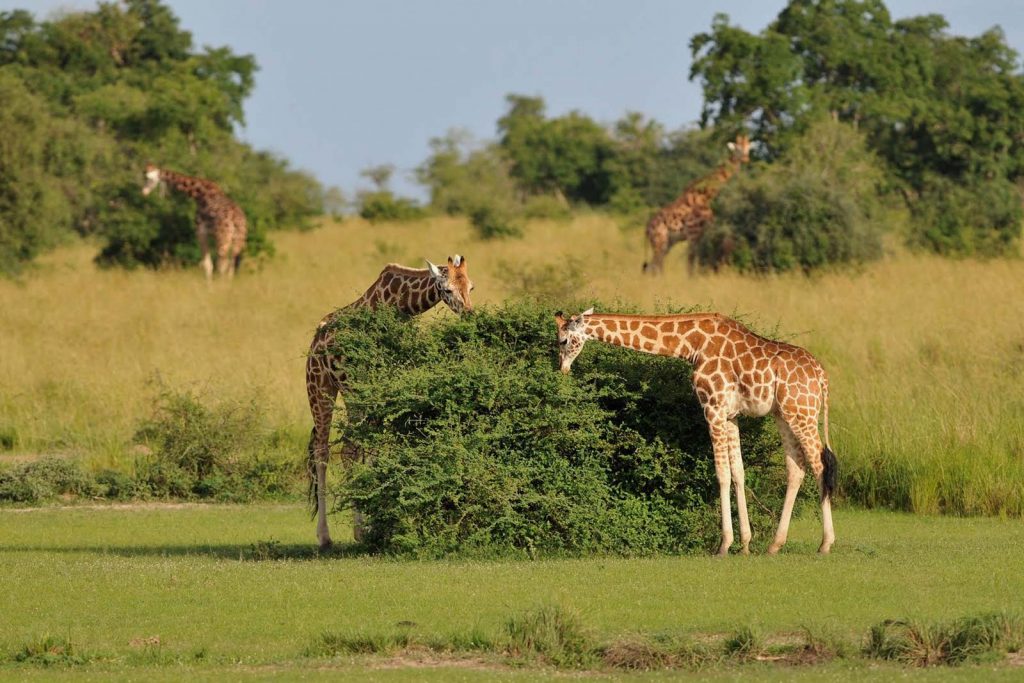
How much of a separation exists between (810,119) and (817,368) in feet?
85.1

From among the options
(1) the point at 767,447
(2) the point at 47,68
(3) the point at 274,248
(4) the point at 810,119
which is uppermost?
(2) the point at 47,68

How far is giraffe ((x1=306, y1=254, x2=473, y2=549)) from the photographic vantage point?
46.2 ft

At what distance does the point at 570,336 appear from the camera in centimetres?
1335

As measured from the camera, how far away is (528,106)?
255 ft

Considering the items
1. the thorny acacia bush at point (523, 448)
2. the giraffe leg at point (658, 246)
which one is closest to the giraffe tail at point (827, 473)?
the thorny acacia bush at point (523, 448)

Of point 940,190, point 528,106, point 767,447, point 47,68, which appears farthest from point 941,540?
point 528,106

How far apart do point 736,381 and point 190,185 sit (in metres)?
22.6

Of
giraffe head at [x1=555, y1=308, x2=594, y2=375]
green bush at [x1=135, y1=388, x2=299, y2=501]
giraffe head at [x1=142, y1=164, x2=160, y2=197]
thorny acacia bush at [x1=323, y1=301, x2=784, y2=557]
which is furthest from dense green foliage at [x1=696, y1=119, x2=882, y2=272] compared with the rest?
giraffe head at [x1=555, y1=308, x2=594, y2=375]

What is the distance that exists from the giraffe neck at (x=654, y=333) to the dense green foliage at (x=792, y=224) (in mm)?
16983

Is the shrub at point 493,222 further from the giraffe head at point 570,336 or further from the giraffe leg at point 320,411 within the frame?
the giraffe head at point 570,336

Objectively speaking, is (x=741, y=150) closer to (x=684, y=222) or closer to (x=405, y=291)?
(x=684, y=222)

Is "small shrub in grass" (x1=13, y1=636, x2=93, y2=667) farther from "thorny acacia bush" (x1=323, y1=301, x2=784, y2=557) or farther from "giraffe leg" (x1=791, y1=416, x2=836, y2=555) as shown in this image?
"giraffe leg" (x1=791, y1=416, x2=836, y2=555)

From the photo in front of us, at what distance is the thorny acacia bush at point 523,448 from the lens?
44.0 ft

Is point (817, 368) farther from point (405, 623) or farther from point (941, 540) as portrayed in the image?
point (405, 623)
